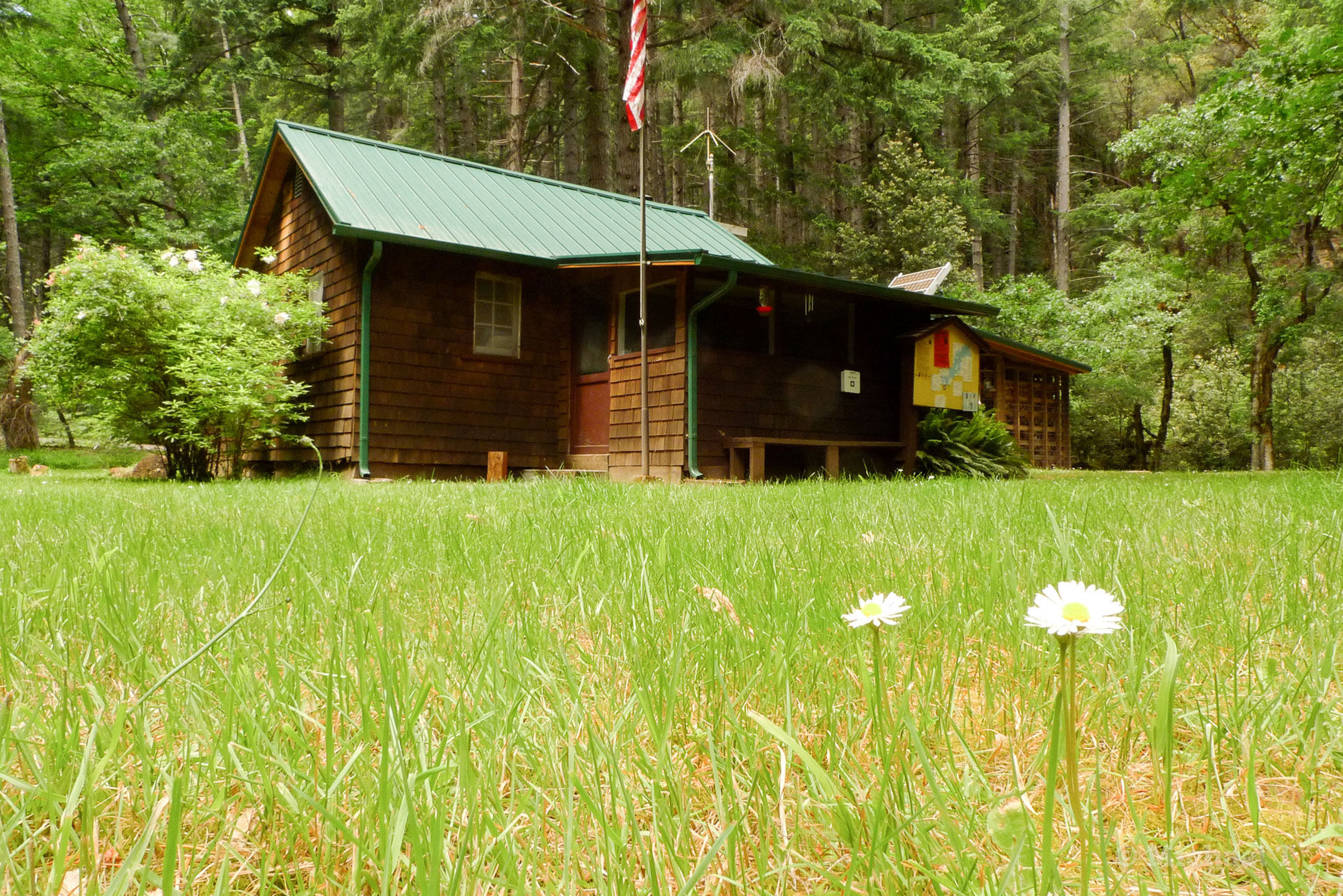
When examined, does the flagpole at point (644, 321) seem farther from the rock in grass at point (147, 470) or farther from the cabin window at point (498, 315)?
the rock in grass at point (147, 470)

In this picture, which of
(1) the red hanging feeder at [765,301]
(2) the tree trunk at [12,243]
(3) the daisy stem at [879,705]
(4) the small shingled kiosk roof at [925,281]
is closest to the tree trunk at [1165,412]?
(4) the small shingled kiosk roof at [925,281]

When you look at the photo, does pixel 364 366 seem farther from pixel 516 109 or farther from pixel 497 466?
pixel 516 109

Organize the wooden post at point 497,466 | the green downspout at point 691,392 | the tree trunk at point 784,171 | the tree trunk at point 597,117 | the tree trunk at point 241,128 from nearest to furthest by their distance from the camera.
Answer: the green downspout at point 691,392 → the wooden post at point 497,466 → the tree trunk at point 597,117 → the tree trunk at point 784,171 → the tree trunk at point 241,128

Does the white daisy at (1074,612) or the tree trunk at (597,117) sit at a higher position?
the tree trunk at (597,117)

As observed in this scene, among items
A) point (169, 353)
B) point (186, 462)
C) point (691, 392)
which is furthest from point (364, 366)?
point (691, 392)

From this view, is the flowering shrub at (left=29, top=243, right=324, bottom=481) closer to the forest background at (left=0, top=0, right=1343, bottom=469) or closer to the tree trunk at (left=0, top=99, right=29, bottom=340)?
the forest background at (left=0, top=0, right=1343, bottom=469)

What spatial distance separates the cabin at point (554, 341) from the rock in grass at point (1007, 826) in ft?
28.1

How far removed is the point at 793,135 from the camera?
25.4 m

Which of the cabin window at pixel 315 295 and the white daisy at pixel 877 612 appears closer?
the white daisy at pixel 877 612

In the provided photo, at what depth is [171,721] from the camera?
40.8 inches

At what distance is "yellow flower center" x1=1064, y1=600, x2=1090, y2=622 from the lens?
1.92 feet

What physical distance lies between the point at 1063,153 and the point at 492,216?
1030 inches

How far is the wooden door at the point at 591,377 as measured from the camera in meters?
11.3

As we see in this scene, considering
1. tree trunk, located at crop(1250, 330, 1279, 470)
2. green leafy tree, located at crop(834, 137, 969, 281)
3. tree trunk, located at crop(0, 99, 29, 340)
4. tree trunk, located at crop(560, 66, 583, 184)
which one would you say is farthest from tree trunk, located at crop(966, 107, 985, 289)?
tree trunk, located at crop(0, 99, 29, 340)
